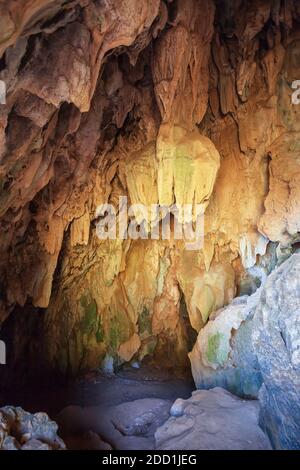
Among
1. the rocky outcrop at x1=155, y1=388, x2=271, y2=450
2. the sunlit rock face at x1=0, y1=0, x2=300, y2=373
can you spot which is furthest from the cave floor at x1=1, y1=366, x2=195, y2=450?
the sunlit rock face at x1=0, y1=0, x2=300, y2=373

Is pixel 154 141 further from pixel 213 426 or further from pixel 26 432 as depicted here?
pixel 26 432

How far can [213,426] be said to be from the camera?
14.4 feet

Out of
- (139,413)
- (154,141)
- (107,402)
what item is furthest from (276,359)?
(107,402)

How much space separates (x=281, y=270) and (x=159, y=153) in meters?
2.84

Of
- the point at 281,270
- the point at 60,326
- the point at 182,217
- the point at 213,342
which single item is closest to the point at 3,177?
the point at 182,217

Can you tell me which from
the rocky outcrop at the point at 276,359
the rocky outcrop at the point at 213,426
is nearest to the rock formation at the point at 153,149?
the rocky outcrop at the point at 276,359

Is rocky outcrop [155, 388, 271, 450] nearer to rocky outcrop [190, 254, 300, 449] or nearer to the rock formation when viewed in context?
rocky outcrop [190, 254, 300, 449]

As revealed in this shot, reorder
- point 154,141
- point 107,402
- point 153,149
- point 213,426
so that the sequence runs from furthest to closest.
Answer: point 107,402
point 154,141
point 153,149
point 213,426

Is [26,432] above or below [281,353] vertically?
below

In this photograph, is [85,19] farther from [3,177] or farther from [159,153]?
[159,153]

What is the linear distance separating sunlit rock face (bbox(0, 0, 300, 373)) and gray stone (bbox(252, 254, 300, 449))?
6.90ft

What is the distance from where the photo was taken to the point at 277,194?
629cm

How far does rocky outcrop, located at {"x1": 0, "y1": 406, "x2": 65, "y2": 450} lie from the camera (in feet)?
10.1

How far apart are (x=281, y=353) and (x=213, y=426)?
1371 millimetres
